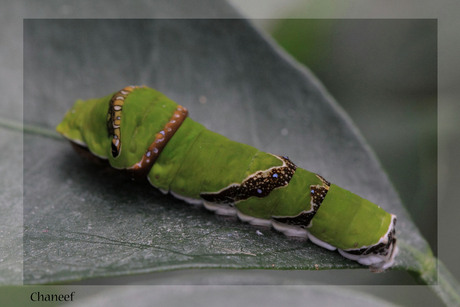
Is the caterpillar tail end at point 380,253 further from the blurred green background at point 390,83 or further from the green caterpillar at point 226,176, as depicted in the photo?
the blurred green background at point 390,83

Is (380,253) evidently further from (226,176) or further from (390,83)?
(390,83)

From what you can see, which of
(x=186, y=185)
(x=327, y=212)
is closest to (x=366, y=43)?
(x=327, y=212)

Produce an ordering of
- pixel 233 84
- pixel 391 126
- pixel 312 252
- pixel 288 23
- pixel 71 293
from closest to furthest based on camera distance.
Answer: pixel 312 252 < pixel 71 293 < pixel 233 84 < pixel 391 126 < pixel 288 23

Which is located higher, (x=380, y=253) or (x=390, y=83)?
(x=390, y=83)

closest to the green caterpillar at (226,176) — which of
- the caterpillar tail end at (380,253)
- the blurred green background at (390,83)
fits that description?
the caterpillar tail end at (380,253)

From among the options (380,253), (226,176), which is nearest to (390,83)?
(380,253)

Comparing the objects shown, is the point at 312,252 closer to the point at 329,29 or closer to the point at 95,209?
the point at 95,209

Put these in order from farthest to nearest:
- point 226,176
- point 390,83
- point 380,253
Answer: point 390,83 < point 226,176 < point 380,253

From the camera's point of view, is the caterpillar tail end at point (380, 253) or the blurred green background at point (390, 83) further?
the blurred green background at point (390, 83)

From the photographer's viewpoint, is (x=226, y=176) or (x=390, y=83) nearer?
(x=226, y=176)
